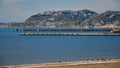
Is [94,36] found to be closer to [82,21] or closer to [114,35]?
[114,35]

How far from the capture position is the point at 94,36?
25.0 m

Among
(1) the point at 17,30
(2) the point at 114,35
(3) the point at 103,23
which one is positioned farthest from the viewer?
(1) the point at 17,30

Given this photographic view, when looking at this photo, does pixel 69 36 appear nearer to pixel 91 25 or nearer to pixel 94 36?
pixel 94 36

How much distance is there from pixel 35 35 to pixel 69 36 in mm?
2682

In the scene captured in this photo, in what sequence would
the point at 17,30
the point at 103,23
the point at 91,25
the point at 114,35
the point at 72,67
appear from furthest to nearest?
the point at 17,30 < the point at 91,25 < the point at 103,23 < the point at 114,35 < the point at 72,67

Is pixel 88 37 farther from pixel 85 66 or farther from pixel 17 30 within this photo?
pixel 85 66

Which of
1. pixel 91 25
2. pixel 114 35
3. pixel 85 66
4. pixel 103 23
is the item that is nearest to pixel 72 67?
pixel 85 66

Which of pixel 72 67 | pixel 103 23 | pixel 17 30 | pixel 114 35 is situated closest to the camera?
pixel 72 67

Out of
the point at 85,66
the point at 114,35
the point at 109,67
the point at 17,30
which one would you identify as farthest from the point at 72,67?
the point at 17,30

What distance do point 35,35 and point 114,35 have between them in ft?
20.2

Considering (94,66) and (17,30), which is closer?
(94,66)

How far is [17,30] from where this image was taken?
114ft

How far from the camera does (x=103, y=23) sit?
2706 cm

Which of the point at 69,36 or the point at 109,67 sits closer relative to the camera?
the point at 109,67
